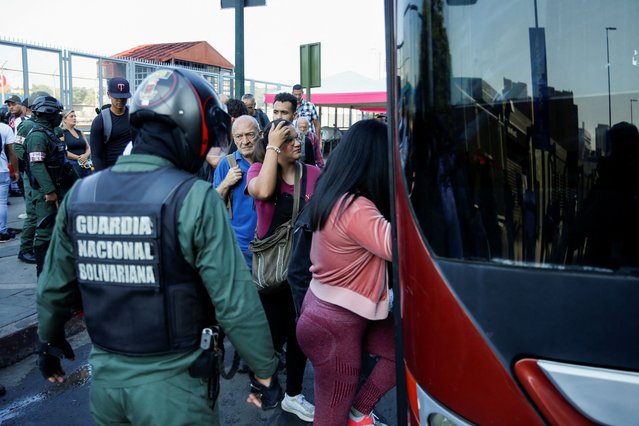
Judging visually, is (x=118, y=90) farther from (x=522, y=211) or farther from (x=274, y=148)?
(x=522, y=211)

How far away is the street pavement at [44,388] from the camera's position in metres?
3.48

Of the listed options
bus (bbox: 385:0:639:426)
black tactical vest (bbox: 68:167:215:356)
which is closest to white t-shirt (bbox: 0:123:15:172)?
black tactical vest (bbox: 68:167:215:356)

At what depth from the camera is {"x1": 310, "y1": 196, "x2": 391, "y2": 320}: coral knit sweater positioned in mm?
2342

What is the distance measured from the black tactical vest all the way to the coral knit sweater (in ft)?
2.37

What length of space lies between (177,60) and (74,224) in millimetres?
22179

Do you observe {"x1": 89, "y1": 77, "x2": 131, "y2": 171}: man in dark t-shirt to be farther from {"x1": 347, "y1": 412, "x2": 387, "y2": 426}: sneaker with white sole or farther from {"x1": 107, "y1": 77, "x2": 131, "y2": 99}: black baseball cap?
{"x1": 347, "y1": 412, "x2": 387, "y2": 426}: sneaker with white sole

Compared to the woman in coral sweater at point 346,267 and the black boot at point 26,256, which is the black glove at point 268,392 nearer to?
the woman in coral sweater at point 346,267

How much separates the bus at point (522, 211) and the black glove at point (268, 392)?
0.52m

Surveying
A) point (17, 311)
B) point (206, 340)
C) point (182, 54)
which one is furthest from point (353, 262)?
point (182, 54)

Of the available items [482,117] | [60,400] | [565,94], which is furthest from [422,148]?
[60,400]

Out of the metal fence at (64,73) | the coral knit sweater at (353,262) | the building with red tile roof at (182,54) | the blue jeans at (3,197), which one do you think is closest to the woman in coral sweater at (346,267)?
the coral knit sweater at (353,262)

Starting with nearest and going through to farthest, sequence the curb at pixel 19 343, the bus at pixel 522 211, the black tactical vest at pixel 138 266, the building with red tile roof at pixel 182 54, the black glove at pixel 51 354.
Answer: the bus at pixel 522 211
the black tactical vest at pixel 138 266
the black glove at pixel 51 354
the curb at pixel 19 343
the building with red tile roof at pixel 182 54

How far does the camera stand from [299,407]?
3.38 m

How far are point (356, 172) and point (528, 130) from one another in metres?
0.84
